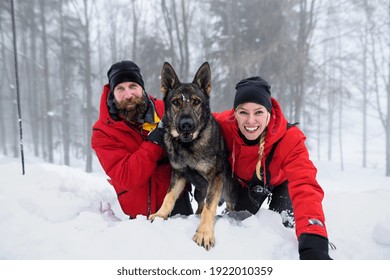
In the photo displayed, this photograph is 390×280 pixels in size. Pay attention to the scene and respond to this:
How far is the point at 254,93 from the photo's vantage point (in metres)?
2.54

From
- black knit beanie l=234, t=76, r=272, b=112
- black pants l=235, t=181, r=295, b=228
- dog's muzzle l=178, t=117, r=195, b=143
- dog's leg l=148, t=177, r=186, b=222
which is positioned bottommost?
black pants l=235, t=181, r=295, b=228

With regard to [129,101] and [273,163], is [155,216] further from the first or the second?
[129,101]

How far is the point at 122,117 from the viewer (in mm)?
3164

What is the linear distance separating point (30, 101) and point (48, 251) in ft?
80.2

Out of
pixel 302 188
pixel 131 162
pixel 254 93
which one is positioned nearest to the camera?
pixel 302 188

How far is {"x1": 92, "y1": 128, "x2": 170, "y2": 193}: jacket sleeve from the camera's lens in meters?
2.79

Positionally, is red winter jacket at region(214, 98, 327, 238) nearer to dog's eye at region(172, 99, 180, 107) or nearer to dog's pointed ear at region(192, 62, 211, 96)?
dog's pointed ear at region(192, 62, 211, 96)

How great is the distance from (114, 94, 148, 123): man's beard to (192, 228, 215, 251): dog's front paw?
172 centimetres

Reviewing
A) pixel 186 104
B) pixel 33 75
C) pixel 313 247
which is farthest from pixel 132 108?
pixel 33 75

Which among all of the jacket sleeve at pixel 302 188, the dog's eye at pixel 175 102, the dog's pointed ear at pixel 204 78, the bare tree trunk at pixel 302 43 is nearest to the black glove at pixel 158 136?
the dog's eye at pixel 175 102

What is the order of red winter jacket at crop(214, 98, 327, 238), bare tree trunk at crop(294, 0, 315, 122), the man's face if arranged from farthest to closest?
1. bare tree trunk at crop(294, 0, 315, 122)
2. the man's face
3. red winter jacket at crop(214, 98, 327, 238)

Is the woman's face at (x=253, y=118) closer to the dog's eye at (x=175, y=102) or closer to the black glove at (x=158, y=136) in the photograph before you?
the dog's eye at (x=175, y=102)

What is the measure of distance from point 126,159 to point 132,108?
673mm

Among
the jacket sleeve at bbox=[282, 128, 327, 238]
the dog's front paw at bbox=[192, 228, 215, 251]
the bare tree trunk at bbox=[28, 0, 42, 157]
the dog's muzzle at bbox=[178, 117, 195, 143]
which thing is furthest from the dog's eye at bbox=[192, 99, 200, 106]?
the bare tree trunk at bbox=[28, 0, 42, 157]
